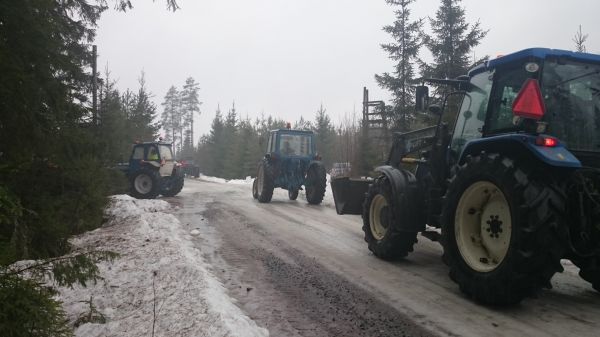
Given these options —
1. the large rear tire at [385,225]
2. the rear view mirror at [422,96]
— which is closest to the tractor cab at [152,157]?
the large rear tire at [385,225]

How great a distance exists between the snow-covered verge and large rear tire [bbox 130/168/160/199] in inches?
369

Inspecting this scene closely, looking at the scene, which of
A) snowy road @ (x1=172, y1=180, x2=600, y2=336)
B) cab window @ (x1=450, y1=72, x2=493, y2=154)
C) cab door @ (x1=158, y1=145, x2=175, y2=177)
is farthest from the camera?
cab door @ (x1=158, y1=145, x2=175, y2=177)

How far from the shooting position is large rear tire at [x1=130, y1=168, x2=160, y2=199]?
15.6 meters

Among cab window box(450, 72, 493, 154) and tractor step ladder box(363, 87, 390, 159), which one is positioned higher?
tractor step ladder box(363, 87, 390, 159)

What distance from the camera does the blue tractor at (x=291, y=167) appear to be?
1321 centimetres

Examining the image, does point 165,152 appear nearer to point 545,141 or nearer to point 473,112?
point 473,112

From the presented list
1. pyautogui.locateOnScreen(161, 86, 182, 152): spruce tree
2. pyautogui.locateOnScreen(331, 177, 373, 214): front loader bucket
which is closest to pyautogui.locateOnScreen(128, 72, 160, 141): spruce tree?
pyautogui.locateOnScreen(331, 177, 373, 214): front loader bucket

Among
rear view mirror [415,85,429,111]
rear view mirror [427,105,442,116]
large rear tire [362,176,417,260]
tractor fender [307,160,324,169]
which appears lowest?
large rear tire [362,176,417,260]

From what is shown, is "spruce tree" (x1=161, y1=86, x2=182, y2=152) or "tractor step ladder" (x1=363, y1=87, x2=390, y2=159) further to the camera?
"spruce tree" (x1=161, y1=86, x2=182, y2=152)

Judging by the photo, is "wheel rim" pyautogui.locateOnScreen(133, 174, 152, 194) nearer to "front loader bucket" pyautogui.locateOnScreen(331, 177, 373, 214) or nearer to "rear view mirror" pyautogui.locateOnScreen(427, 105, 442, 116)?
"front loader bucket" pyautogui.locateOnScreen(331, 177, 373, 214)

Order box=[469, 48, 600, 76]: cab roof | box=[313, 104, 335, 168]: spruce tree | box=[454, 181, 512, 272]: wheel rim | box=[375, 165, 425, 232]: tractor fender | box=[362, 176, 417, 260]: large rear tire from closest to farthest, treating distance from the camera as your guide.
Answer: box=[454, 181, 512, 272]: wheel rim < box=[469, 48, 600, 76]: cab roof < box=[375, 165, 425, 232]: tractor fender < box=[362, 176, 417, 260]: large rear tire < box=[313, 104, 335, 168]: spruce tree

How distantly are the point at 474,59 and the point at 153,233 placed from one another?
16038 mm

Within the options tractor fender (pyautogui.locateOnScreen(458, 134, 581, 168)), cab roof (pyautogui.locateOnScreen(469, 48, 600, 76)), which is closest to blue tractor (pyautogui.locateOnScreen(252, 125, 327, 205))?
cab roof (pyautogui.locateOnScreen(469, 48, 600, 76))

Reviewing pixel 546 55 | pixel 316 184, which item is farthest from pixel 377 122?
pixel 546 55
